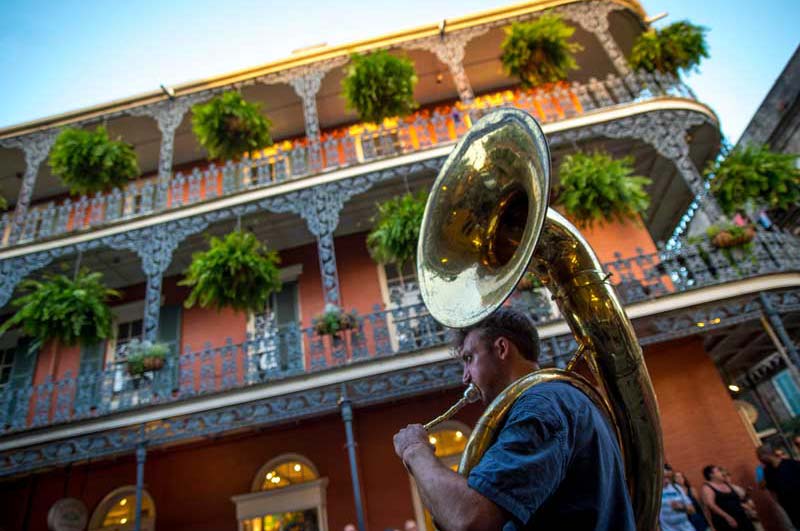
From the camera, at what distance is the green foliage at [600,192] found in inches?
283

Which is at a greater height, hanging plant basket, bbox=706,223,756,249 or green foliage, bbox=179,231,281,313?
green foliage, bbox=179,231,281,313

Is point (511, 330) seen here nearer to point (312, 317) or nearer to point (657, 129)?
point (312, 317)

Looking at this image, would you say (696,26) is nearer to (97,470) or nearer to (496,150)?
(496,150)

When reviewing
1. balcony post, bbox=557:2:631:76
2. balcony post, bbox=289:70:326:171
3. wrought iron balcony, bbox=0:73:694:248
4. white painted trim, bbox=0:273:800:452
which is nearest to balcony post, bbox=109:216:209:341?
wrought iron balcony, bbox=0:73:694:248

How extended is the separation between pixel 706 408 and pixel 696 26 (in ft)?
23.1

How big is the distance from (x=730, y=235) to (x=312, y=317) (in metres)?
6.67

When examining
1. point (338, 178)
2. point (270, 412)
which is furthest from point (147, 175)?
point (270, 412)

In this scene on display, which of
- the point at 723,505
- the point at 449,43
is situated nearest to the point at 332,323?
the point at 723,505

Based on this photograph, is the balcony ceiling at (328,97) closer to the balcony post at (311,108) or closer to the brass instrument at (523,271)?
the balcony post at (311,108)

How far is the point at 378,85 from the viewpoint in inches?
359

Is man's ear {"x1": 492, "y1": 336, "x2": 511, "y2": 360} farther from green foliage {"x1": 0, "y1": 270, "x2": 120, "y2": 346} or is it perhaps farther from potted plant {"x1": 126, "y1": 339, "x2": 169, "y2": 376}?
green foliage {"x1": 0, "y1": 270, "x2": 120, "y2": 346}

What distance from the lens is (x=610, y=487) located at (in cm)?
122

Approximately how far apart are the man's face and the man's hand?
0.26 meters

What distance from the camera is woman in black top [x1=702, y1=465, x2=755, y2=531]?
528 centimetres
